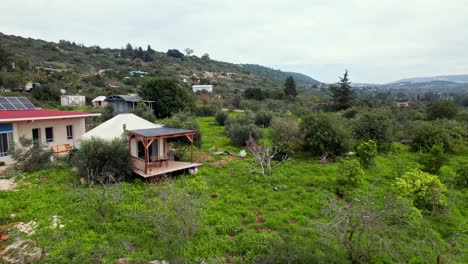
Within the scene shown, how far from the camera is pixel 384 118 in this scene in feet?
56.5

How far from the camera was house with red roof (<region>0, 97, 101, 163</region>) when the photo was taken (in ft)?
45.2

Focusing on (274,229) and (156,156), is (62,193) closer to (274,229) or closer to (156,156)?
(156,156)

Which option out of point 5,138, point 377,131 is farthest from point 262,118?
point 5,138

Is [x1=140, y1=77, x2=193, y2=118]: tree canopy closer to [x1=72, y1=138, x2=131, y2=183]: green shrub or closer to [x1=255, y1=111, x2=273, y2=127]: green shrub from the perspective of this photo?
[x1=255, y1=111, x2=273, y2=127]: green shrub

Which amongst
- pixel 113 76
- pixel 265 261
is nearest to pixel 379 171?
pixel 265 261

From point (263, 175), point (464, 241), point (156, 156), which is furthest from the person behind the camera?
point (156, 156)

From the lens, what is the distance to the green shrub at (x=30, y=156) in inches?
493

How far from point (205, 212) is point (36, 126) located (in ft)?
41.4

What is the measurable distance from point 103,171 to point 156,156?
2.82m

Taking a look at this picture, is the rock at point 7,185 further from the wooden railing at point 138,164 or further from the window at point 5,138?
the wooden railing at point 138,164

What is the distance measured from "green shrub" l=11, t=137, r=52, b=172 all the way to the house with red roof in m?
0.78

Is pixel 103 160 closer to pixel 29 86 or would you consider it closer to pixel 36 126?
pixel 36 126

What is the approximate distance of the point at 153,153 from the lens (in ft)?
43.1

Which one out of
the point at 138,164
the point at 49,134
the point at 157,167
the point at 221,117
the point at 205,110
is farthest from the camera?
the point at 205,110
